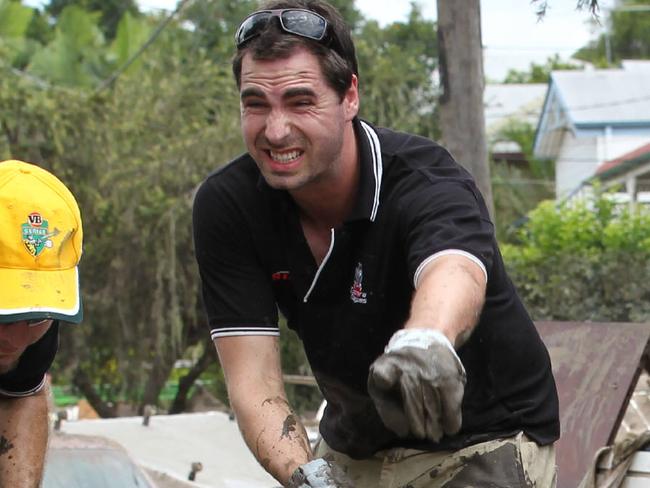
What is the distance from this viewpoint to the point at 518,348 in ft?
10.7

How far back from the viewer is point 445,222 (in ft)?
9.74

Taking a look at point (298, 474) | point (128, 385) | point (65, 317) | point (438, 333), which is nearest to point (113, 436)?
point (65, 317)

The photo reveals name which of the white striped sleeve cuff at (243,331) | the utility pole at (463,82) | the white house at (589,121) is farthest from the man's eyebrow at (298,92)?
the white house at (589,121)

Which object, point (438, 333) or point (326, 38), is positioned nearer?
point (438, 333)

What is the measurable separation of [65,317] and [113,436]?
5237mm

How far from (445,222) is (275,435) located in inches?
31.0

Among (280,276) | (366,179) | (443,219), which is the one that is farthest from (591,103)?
(443,219)

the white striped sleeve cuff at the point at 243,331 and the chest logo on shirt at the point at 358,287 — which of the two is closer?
the chest logo on shirt at the point at 358,287

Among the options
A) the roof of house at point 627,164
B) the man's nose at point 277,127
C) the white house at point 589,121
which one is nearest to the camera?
the man's nose at point 277,127

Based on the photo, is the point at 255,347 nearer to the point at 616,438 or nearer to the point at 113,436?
the point at 616,438

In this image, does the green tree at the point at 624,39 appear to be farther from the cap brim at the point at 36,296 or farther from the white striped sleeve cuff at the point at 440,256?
the white striped sleeve cuff at the point at 440,256

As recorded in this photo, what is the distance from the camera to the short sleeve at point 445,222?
289 cm

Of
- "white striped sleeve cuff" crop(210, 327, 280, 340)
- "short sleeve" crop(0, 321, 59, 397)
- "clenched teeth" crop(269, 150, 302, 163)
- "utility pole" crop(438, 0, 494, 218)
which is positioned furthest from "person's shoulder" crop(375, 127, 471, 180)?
"utility pole" crop(438, 0, 494, 218)

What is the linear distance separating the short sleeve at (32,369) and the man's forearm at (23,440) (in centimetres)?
4
